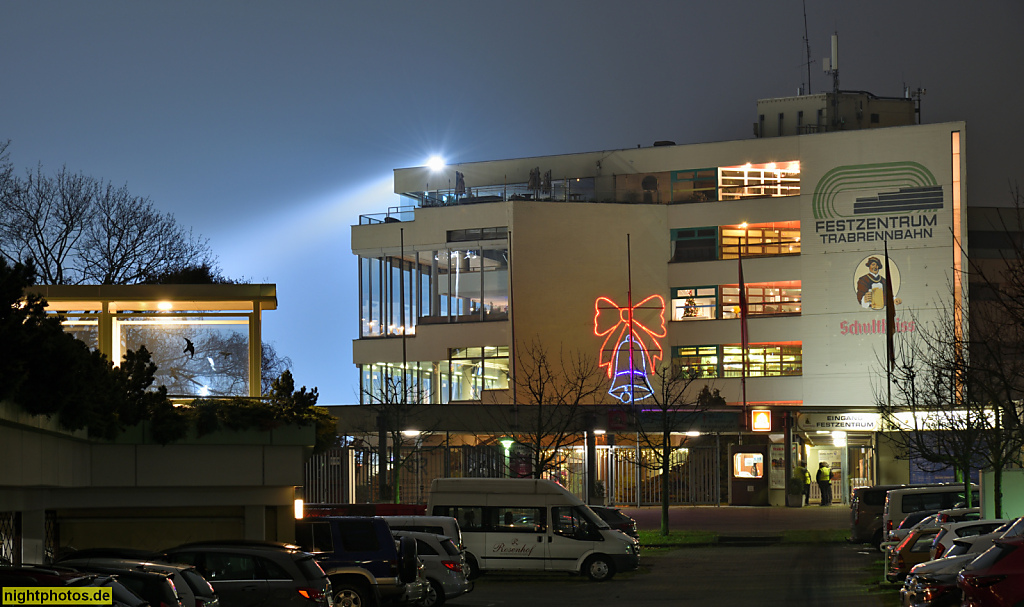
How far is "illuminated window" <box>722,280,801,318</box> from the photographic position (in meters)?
61.9

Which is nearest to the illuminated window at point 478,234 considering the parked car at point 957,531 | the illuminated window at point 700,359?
the illuminated window at point 700,359

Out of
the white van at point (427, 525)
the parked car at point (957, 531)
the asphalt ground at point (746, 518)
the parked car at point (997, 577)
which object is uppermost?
the parked car at point (997, 577)

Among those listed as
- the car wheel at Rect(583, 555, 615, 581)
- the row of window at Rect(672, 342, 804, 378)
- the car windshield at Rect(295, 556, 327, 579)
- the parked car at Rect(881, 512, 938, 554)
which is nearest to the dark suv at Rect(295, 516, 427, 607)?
the car windshield at Rect(295, 556, 327, 579)

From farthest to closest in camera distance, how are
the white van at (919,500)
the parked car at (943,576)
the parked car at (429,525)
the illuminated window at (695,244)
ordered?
the illuminated window at (695,244) < the white van at (919,500) < the parked car at (429,525) < the parked car at (943,576)

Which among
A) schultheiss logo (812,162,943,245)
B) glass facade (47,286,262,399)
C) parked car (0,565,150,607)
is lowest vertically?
parked car (0,565,150,607)

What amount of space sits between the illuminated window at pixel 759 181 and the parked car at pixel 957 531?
43.4 metres

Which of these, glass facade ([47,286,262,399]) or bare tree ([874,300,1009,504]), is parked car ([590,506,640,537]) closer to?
bare tree ([874,300,1009,504])

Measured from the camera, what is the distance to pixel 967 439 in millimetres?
32594

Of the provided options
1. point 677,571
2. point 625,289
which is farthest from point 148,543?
point 625,289

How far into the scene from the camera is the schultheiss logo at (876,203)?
59.8 meters

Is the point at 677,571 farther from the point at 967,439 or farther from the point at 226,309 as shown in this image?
the point at 226,309

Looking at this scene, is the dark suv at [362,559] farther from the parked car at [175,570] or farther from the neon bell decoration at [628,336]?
the neon bell decoration at [628,336]

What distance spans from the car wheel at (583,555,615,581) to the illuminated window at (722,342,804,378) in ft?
119

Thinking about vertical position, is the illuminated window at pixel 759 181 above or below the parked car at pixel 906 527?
above
